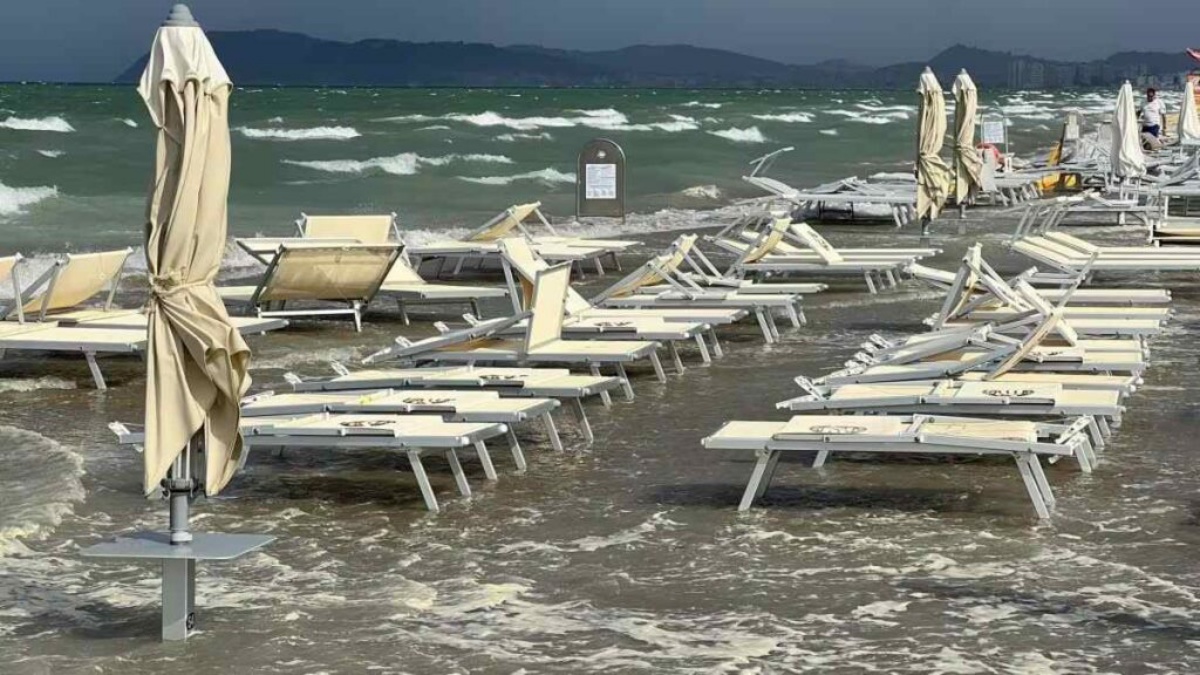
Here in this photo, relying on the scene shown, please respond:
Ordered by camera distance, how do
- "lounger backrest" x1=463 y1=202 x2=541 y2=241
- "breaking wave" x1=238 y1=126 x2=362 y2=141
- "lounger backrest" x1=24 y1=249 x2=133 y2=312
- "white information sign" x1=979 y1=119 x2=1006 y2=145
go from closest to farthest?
1. "lounger backrest" x1=24 y1=249 x2=133 y2=312
2. "lounger backrest" x1=463 y1=202 x2=541 y2=241
3. "white information sign" x1=979 y1=119 x2=1006 y2=145
4. "breaking wave" x1=238 y1=126 x2=362 y2=141

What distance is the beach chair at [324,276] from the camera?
40.7 ft

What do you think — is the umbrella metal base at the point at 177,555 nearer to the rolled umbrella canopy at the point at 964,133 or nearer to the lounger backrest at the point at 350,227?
the lounger backrest at the point at 350,227

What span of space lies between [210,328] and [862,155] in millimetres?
41998

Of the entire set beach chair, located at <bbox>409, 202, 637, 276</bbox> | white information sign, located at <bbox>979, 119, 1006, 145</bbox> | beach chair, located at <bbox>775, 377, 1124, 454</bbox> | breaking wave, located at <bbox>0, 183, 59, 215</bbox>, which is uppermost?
white information sign, located at <bbox>979, 119, 1006, 145</bbox>

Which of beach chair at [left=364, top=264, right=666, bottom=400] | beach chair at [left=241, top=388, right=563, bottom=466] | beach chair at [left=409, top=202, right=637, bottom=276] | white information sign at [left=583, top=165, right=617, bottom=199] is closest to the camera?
beach chair at [left=241, top=388, right=563, bottom=466]

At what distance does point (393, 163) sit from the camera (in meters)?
42.0

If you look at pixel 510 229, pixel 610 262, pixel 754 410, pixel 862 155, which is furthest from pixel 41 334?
pixel 862 155

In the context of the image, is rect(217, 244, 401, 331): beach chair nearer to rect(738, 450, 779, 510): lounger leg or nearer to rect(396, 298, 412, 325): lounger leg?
rect(396, 298, 412, 325): lounger leg

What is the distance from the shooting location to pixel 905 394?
7.72 metres

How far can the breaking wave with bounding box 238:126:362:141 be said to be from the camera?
4972 centimetres

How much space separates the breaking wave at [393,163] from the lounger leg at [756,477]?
33242 mm

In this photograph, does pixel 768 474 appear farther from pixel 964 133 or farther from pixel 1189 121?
pixel 1189 121

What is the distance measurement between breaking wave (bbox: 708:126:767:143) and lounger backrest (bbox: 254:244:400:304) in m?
42.8

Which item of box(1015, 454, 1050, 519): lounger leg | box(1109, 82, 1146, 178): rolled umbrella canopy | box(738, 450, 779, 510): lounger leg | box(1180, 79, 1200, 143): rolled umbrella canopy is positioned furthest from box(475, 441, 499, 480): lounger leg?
box(1180, 79, 1200, 143): rolled umbrella canopy
